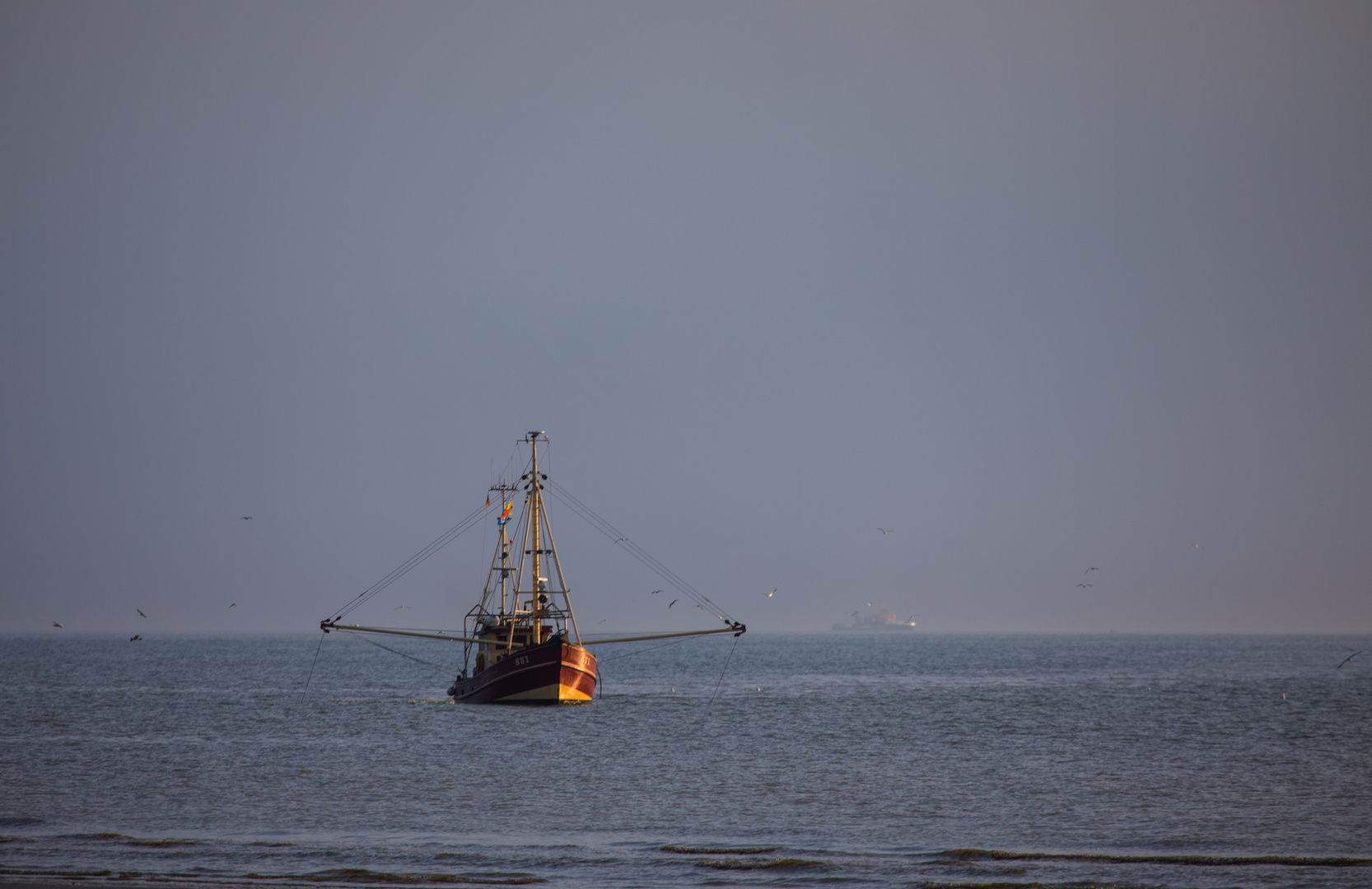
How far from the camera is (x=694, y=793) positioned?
97.5 feet

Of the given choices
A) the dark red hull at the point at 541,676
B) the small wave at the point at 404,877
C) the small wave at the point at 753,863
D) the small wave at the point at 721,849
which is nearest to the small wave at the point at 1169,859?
the small wave at the point at 753,863

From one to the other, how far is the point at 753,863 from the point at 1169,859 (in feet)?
27.1

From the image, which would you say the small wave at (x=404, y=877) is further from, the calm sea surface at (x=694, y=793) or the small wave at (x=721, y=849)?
the small wave at (x=721, y=849)

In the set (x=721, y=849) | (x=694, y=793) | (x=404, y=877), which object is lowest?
(x=694, y=793)

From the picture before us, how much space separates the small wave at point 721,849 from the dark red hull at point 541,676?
30.2 metres

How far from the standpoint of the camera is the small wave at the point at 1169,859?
69.4 ft

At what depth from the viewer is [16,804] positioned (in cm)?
2681

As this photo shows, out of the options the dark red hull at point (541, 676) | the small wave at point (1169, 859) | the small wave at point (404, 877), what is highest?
the dark red hull at point (541, 676)

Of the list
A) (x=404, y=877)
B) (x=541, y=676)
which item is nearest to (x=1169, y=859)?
(x=404, y=877)

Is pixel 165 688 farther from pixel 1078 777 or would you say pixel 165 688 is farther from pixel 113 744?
pixel 1078 777

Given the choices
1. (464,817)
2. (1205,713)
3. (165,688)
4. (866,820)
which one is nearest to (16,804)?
(464,817)

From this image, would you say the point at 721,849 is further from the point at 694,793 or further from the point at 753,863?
the point at 694,793

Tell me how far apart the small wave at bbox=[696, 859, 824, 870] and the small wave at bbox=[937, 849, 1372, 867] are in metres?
3.00

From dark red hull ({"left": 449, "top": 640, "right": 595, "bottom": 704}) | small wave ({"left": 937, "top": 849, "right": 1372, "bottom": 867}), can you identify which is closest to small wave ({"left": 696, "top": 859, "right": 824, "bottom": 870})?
small wave ({"left": 937, "top": 849, "right": 1372, "bottom": 867})
